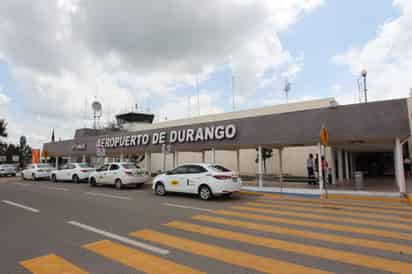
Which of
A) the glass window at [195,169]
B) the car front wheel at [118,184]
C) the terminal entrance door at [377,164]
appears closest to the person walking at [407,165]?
the terminal entrance door at [377,164]

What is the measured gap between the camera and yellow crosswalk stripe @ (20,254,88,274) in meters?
4.36

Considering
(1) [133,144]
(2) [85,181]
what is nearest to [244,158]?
(1) [133,144]

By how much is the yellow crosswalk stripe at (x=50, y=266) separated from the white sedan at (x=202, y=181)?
24.1ft

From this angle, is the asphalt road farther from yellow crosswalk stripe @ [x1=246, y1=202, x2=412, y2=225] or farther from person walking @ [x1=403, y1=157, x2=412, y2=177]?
person walking @ [x1=403, y1=157, x2=412, y2=177]

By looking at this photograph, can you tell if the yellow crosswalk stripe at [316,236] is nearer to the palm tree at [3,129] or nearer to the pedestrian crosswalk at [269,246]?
the pedestrian crosswalk at [269,246]

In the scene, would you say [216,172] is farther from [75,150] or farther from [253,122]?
[75,150]

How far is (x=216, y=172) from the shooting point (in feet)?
38.4

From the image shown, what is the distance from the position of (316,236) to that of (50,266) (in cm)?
557

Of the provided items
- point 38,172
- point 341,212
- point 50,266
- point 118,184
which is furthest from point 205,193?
point 38,172

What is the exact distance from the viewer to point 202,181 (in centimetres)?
1185

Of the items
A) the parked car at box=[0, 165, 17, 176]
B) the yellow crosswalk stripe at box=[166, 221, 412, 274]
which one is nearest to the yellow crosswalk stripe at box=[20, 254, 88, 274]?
the yellow crosswalk stripe at box=[166, 221, 412, 274]

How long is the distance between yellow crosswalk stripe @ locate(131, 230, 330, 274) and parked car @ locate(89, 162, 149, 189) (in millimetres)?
10719

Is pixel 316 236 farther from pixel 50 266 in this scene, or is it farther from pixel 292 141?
pixel 292 141

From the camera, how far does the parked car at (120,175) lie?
16516 mm
